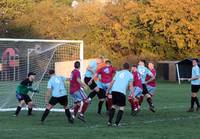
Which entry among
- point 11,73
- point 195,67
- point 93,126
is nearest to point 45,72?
point 11,73

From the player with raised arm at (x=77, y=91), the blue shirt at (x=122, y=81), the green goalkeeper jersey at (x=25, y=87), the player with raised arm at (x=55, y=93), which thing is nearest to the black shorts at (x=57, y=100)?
the player with raised arm at (x=55, y=93)

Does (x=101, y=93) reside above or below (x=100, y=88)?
below

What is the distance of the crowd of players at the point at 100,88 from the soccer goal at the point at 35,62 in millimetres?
2952

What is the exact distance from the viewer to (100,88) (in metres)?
19.8

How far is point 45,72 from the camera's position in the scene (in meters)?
24.5

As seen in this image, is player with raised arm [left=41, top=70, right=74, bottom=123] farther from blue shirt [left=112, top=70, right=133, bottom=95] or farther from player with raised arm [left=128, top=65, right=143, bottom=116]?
player with raised arm [left=128, top=65, right=143, bottom=116]

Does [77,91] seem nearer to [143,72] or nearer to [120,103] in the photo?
[120,103]

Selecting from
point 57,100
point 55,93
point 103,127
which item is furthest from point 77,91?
point 103,127

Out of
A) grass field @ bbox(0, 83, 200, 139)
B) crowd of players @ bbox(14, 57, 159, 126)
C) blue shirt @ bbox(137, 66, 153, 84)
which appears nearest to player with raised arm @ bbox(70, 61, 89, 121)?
crowd of players @ bbox(14, 57, 159, 126)

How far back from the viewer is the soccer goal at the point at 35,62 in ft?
79.7

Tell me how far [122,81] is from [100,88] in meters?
4.12

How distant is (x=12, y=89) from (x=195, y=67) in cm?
919

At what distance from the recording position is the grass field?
44.9ft

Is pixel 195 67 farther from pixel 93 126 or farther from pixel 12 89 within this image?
pixel 12 89
